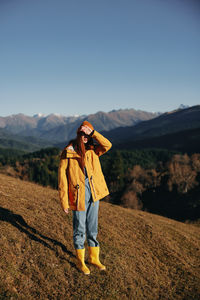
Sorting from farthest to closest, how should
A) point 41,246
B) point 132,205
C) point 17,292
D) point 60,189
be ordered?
point 132,205 < point 41,246 < point 60,189 < point 17,292

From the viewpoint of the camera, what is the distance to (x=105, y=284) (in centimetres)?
704

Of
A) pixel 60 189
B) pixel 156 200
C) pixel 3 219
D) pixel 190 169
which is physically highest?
pixel 60 189

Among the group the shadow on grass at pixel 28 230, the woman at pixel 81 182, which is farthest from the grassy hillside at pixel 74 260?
the woman at pixel 81 182

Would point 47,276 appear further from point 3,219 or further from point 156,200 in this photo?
point 156,200

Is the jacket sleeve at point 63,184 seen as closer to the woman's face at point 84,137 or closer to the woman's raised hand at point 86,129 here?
the woman's face at point 84,137

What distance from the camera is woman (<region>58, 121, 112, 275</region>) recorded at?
6801mm

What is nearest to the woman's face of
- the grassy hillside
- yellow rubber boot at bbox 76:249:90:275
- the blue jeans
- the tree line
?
the blue jeans

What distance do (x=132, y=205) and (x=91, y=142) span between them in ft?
241

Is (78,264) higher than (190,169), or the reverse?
(78,264)

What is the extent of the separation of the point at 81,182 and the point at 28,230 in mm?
4112

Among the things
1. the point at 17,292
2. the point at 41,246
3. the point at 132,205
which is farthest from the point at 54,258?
the point at 132,205

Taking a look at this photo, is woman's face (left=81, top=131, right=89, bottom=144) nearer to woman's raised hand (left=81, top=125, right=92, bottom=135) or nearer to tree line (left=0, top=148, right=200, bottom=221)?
woman's raised hand (left=81, top=125, right=92, bottom=135)

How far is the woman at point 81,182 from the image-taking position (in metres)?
6.80

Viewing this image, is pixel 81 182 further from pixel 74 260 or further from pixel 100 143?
pixel 74 260
